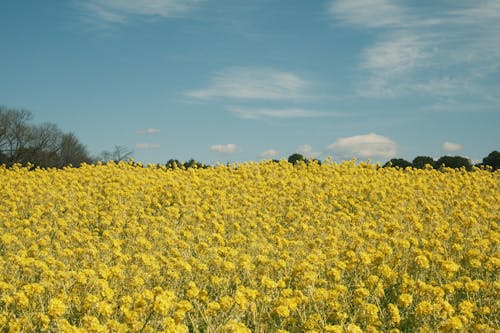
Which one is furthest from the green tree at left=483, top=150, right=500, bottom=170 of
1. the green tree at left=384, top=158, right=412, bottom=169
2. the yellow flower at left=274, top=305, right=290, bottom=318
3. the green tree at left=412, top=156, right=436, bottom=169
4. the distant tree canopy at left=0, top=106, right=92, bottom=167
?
the distant tree canopy at left=0, top=106, right=92, bottom=167

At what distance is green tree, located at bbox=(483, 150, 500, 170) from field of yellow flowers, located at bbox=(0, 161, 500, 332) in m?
8.08

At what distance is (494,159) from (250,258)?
19085 millimetres

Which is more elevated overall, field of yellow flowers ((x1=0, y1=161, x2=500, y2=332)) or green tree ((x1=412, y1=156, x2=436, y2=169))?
green tree ((x1=412, y1=156, x2=436, y2=169))

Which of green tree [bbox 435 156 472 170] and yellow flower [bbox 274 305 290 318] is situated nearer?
yellow flower [bbox 274 305 290 318]

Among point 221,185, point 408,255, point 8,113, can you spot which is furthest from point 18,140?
point 408,255

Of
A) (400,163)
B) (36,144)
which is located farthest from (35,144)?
(400,163)

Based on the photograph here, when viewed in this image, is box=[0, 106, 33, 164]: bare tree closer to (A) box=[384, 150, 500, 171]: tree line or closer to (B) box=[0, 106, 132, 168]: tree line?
(B) box=[0, 106, 132, 168]: tree line

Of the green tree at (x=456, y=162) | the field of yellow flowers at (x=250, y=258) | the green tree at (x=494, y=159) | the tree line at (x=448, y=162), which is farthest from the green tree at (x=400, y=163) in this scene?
the field of yellow flowers at (x=250, y=258)

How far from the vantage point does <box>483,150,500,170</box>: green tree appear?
75.9 feet

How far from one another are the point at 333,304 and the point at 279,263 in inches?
52.2

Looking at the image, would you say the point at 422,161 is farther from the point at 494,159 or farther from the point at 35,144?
the point at 35,144

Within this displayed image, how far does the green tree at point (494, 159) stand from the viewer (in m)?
23.1

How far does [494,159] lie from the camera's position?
76.5 feet

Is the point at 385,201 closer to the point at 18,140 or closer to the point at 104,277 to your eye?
the point at 104,277
